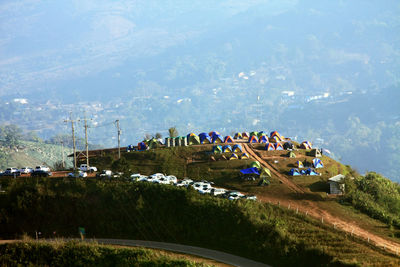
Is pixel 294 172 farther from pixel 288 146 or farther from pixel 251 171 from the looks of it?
pixel 288 146

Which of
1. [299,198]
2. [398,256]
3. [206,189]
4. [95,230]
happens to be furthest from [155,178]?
[398,256]

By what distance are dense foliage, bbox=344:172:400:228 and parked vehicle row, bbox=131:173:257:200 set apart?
673 inches

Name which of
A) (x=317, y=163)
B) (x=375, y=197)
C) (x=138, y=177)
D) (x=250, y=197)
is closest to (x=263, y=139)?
(x=317, y=163)

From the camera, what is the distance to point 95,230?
6612 cm

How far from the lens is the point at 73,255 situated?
55.1m

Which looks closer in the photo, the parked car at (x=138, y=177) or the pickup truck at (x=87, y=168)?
the parked car at (x=138, y=177)

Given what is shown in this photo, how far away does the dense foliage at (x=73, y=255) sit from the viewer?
52.9 metres

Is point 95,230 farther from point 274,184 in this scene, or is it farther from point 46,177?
point 274,184

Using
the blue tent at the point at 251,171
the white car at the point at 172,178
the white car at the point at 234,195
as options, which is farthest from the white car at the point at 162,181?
the blue tent at the point at 251,171

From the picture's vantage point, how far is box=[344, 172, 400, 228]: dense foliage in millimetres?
71812

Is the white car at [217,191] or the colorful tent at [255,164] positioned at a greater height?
the colorful tent at [255,164]

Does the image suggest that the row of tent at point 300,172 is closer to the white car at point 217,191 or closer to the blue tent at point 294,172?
the blue tent at point 294,172

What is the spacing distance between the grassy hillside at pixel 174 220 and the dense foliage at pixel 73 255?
8933 millimetres

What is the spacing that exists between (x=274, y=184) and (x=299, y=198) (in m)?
5.81
